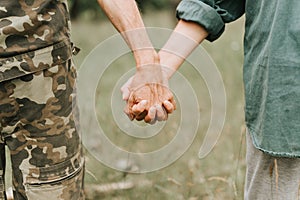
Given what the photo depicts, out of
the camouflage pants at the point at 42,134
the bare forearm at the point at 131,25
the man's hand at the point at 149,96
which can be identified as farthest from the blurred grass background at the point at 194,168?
the bare forearm at the point at 131,25

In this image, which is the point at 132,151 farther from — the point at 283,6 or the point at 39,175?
the point at 283,6

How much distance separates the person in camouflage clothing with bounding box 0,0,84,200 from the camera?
1983mm

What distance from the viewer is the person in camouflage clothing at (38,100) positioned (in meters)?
1.98

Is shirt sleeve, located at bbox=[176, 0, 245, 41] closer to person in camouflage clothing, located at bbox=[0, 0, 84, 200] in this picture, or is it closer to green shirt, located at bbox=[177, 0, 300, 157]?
green shirt, located at bbox=[177, 0, 300, 157]

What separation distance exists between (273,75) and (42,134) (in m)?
0.68

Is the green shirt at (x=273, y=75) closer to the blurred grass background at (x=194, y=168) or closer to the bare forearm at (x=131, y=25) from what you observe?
the bare forearm at (x=131, y=25)

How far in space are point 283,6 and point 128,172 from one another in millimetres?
1356

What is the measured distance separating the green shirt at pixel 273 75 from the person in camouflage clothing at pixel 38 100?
54 cm

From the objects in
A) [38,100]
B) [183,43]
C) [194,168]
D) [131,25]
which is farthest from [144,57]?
[194,168]

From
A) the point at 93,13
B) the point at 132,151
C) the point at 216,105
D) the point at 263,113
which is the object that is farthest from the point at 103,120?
the point at 93,13

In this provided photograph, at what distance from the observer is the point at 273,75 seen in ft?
6.45

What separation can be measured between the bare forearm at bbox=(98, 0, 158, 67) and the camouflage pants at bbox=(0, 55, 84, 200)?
193mm

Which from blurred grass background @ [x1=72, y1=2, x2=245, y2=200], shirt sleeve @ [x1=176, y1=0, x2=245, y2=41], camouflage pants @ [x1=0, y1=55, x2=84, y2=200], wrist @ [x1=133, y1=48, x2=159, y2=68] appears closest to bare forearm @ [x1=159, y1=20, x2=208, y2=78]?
shirt sleeve @ [x1=176, y1=0, x2=245, y2=41]

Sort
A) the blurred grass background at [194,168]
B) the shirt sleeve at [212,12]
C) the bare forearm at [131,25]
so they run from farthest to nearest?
the blurred grass background at [194,168]
the shirt sleeve at [212,12]
the bare forearm at [131,25]
